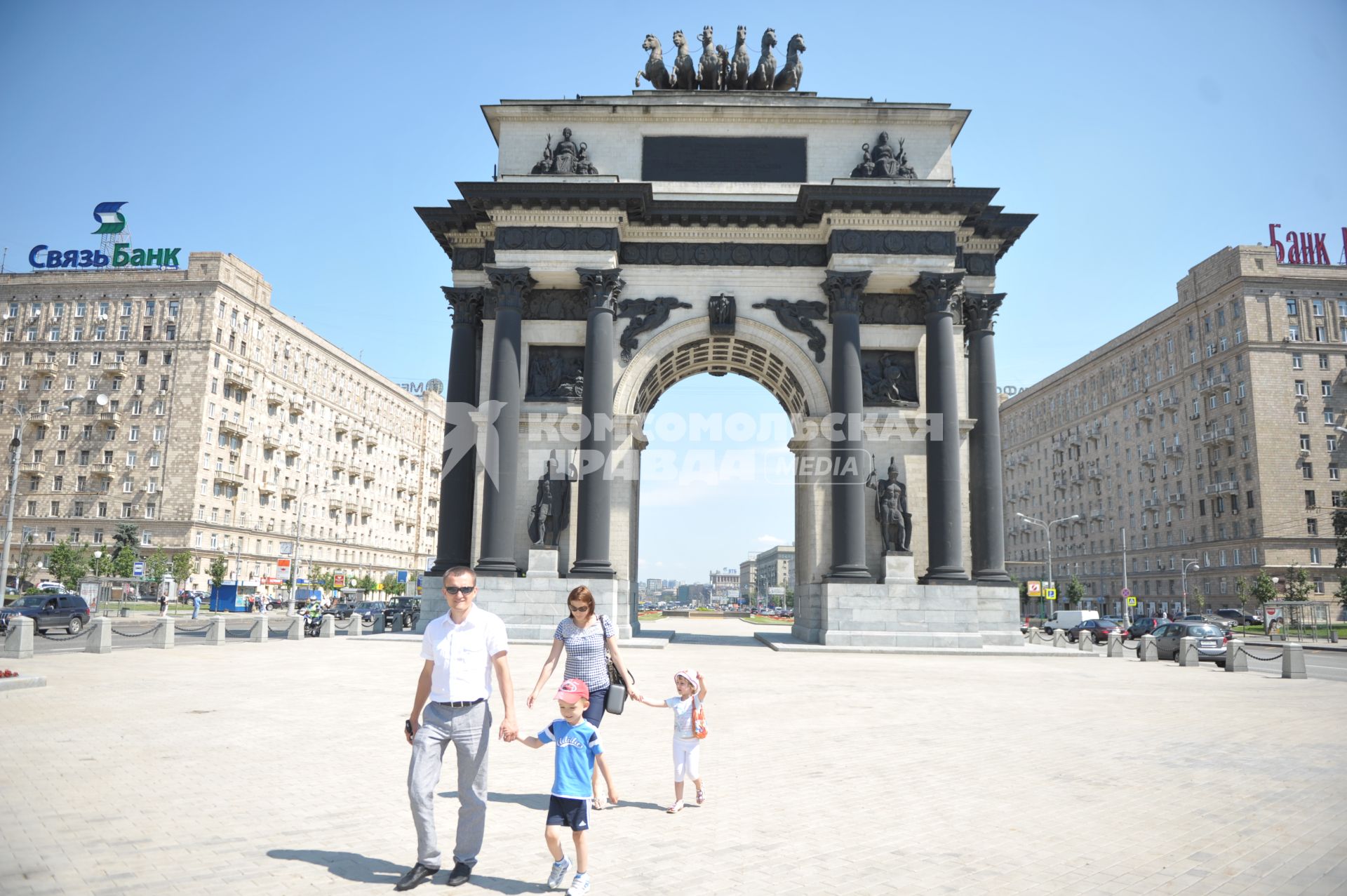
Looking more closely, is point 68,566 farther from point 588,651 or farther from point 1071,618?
point 1071,618

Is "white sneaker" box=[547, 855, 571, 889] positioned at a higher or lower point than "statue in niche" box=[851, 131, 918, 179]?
lower

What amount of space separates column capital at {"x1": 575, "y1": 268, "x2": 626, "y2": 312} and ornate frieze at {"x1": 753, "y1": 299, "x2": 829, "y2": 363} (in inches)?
223

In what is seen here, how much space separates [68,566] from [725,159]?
6206cm

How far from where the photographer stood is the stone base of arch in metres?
29.6

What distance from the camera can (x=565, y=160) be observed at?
32844 millimetres

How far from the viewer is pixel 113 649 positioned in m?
26.6

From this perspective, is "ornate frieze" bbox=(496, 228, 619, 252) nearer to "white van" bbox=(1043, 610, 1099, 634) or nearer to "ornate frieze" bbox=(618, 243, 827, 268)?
"ornate frieze" bbox=(618, 243, 827, 268)

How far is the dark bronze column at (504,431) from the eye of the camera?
3059cm

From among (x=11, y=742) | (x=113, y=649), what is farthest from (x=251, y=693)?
(x=113, y=649)

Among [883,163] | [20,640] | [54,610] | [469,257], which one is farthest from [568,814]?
[54,610]

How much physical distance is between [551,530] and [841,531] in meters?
10.5

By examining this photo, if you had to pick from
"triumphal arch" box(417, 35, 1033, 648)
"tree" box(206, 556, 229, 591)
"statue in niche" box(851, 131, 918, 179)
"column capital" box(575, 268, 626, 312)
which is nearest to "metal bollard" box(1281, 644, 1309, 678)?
"triumphal arch" box(417, 35, 1033, 648)

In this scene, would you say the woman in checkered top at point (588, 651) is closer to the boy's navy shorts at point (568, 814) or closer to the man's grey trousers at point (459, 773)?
the man's grey trousers at point (459, 773)

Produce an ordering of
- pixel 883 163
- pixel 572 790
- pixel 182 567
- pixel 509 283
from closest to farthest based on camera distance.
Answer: pixel 572 790, pixel 509 283, pixel 883 163, pixel 182 567
